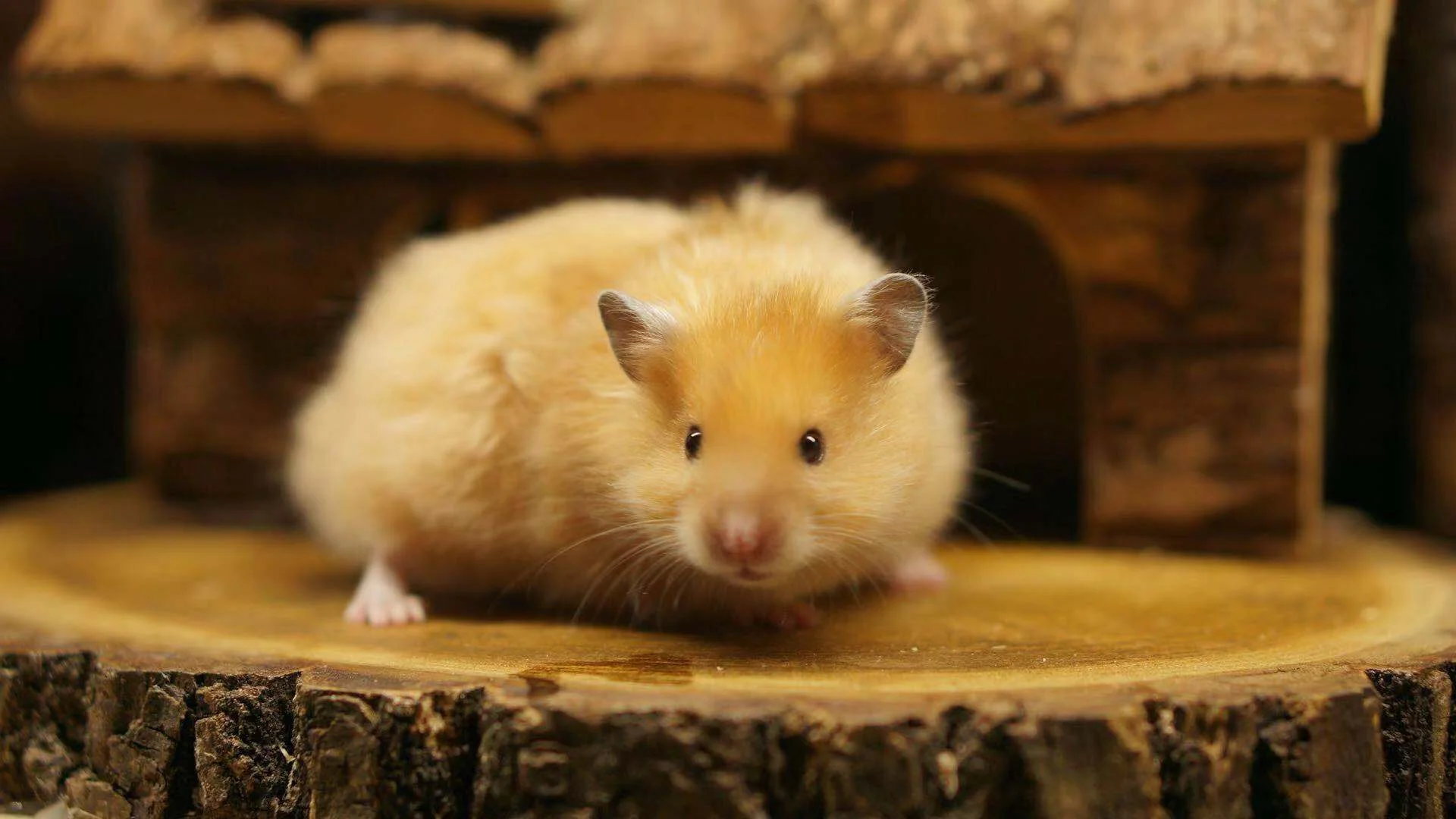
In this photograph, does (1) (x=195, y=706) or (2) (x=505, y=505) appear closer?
(1) (x=195, y=706)

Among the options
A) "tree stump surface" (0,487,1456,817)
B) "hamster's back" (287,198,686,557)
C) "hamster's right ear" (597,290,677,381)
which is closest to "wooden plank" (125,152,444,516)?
"hamster's back" (287,198,686,557)

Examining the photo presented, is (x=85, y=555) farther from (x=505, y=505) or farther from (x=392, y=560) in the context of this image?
(x=505, y=505)

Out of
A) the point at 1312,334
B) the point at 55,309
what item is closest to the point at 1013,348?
the point at 1312,334

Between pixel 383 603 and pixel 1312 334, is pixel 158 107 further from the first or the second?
pixel 1312 334

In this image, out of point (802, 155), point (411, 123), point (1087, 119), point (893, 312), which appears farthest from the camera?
point (802, 155)

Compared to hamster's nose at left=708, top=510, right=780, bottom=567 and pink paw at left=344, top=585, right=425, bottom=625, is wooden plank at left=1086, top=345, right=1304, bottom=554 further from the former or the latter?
pink paw at left=344, top=585, right=425, bottom=625

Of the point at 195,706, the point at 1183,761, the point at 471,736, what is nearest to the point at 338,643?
the point at 195,706

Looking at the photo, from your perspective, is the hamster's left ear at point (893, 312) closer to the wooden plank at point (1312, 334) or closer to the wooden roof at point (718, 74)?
the wooden roof at point (718, 74)

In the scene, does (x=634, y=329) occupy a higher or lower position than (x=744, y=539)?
higher
